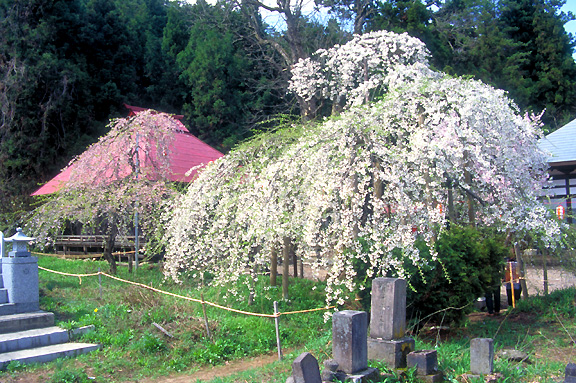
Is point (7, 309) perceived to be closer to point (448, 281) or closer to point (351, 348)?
point (351, 348)

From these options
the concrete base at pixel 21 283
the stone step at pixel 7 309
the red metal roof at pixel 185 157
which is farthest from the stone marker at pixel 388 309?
the red metal roof at pixel 185 157

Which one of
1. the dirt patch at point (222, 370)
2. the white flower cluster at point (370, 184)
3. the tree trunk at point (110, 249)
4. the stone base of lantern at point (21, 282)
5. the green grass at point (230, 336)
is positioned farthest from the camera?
the tree trunk at point (110, 249)

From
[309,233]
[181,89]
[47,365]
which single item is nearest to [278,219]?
[309,233]

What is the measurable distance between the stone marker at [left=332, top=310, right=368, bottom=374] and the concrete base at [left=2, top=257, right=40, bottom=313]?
6.23 meters

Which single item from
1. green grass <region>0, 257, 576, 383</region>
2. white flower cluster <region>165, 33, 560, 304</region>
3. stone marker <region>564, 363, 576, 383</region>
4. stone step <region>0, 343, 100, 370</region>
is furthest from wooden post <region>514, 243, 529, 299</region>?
stone step <region>0, 343, 100, 370</region>

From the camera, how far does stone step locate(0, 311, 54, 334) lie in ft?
25.6

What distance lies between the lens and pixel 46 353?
A: 7.12 meters

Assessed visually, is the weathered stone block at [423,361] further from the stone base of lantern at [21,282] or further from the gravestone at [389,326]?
the stone base of lantern at [21,282]

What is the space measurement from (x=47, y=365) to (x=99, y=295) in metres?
3.16

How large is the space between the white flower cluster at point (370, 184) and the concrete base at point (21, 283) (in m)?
2.38

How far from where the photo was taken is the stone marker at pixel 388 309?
16.9 feet

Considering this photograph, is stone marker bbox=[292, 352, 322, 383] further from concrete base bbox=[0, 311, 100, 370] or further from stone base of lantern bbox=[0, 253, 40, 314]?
stone base of lantern bbox=[0, 253, 40, 314]

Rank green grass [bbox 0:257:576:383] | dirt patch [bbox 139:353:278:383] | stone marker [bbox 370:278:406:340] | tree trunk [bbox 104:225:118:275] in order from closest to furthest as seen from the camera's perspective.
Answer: stone marker [bbox 370:278:406:340] → green grass [bbox 0:257:576:383] → dirt patch [bbox 139:353:278:383] → tree trunk [bbox 104:225:118:275]

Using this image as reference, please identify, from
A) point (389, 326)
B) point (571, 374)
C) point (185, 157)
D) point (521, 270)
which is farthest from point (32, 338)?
point (185, 157)
